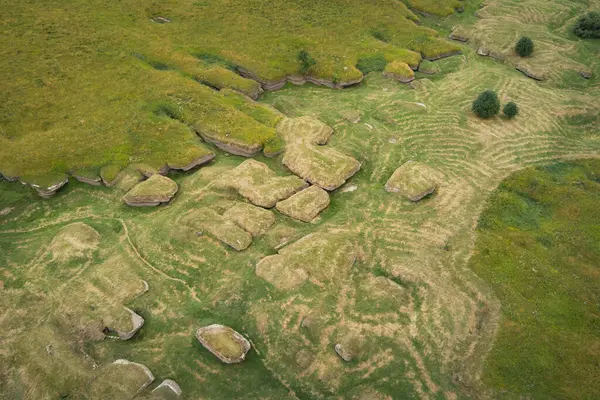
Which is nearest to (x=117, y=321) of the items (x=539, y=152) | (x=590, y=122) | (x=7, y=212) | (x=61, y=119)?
(x=7, y=212)

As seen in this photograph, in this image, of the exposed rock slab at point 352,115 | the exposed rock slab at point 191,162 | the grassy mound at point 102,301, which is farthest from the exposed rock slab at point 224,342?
the exposed rock slab at point 352,115

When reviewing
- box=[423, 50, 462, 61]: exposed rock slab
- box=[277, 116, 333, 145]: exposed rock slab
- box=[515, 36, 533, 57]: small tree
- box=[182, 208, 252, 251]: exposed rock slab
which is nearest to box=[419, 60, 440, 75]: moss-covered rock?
box=[423, 50, 462, 61]: exposed rock slab

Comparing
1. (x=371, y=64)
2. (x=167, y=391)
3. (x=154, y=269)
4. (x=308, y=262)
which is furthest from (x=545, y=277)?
(x=371, y=64)

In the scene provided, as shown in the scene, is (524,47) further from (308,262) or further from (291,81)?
(308,262)

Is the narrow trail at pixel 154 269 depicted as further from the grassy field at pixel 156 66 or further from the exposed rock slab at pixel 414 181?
→ the exposed rock slab at pixel 414 181

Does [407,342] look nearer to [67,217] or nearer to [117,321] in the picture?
[117,321]
